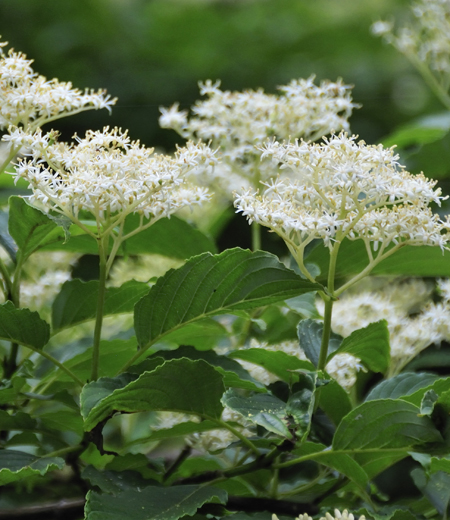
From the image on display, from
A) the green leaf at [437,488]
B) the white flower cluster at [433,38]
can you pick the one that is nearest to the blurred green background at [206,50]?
the white flower cluster at [433,38]

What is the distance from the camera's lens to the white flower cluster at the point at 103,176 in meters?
0.66

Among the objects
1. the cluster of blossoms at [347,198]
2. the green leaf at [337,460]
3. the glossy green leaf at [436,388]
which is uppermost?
the cluster of blossoms at [347,198]

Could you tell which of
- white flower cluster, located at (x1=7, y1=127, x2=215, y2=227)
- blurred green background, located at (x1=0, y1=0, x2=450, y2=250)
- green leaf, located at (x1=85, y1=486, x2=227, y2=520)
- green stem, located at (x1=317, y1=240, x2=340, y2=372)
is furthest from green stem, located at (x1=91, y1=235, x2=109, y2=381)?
blurred green background, located at (x1=0, y1=0, x2=450, y2=250)

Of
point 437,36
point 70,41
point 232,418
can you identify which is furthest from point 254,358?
point 70,41

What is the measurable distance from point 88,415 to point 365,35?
4.00 m

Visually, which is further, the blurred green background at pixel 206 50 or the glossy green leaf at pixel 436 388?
the blurred green background at pixel 206 50

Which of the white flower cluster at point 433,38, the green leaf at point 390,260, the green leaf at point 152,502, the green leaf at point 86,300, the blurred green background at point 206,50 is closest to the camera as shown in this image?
the green leaf at point 152,502

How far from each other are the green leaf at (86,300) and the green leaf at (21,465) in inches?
7.4

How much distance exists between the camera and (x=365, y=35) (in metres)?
4.16

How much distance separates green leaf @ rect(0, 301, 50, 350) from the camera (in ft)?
2.27

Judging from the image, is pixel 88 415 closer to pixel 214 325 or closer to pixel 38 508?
pixel 38 508

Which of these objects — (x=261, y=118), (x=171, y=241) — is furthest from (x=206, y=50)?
(x=171, y=241)

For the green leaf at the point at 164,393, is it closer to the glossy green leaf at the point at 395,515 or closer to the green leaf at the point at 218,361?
the green leaf at the point at 218,361

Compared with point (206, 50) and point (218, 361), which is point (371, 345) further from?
point (206, 50)
